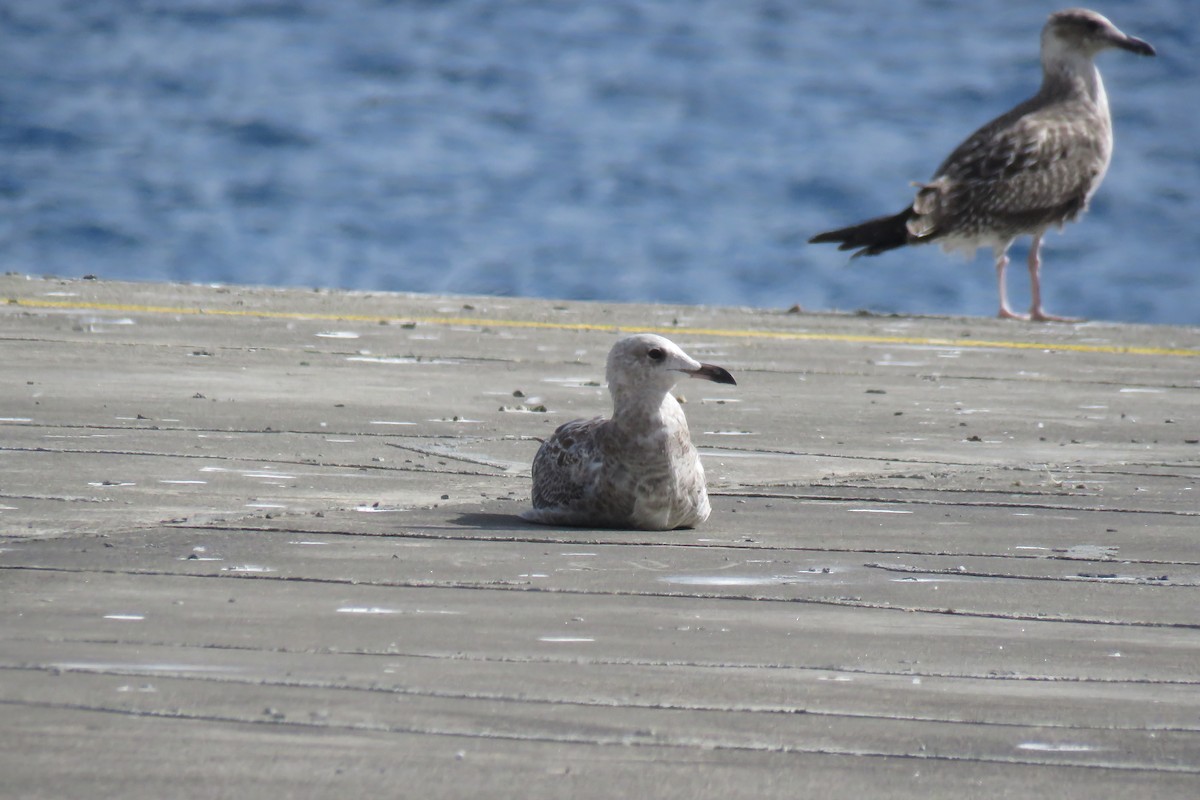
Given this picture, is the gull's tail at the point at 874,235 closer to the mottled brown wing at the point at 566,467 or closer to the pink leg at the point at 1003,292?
the pink leg at the point at 1003,292

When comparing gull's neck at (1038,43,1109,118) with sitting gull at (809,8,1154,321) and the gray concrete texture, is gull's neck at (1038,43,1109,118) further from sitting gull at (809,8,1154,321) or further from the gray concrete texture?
the gray concrete texture

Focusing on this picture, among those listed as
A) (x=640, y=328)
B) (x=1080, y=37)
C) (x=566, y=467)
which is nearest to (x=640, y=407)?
(x=566, y=467)

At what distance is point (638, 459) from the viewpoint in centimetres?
677

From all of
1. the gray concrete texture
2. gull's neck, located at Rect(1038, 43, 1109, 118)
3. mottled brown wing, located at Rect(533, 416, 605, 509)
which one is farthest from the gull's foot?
mottled brown wing, located at Rect(533, 416, 605, 509)

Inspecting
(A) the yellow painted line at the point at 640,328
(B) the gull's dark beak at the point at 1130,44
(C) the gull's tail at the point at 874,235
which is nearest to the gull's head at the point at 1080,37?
(B) the gull's dark beak at the point at 1130,44

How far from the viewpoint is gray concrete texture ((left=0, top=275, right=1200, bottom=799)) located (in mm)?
4062

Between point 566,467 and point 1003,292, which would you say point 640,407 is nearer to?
point 566,467

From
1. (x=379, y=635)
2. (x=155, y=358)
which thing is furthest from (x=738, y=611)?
(x=155, y=358)

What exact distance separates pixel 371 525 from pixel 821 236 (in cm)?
1115

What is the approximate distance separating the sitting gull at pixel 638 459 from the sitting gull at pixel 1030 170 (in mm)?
10044

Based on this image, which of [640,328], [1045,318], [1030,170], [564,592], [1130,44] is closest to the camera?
[564,592]

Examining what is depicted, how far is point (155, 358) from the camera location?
11.6 metres

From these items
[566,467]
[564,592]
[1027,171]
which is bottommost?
[564,592]

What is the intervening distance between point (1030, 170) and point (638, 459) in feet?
35.4
